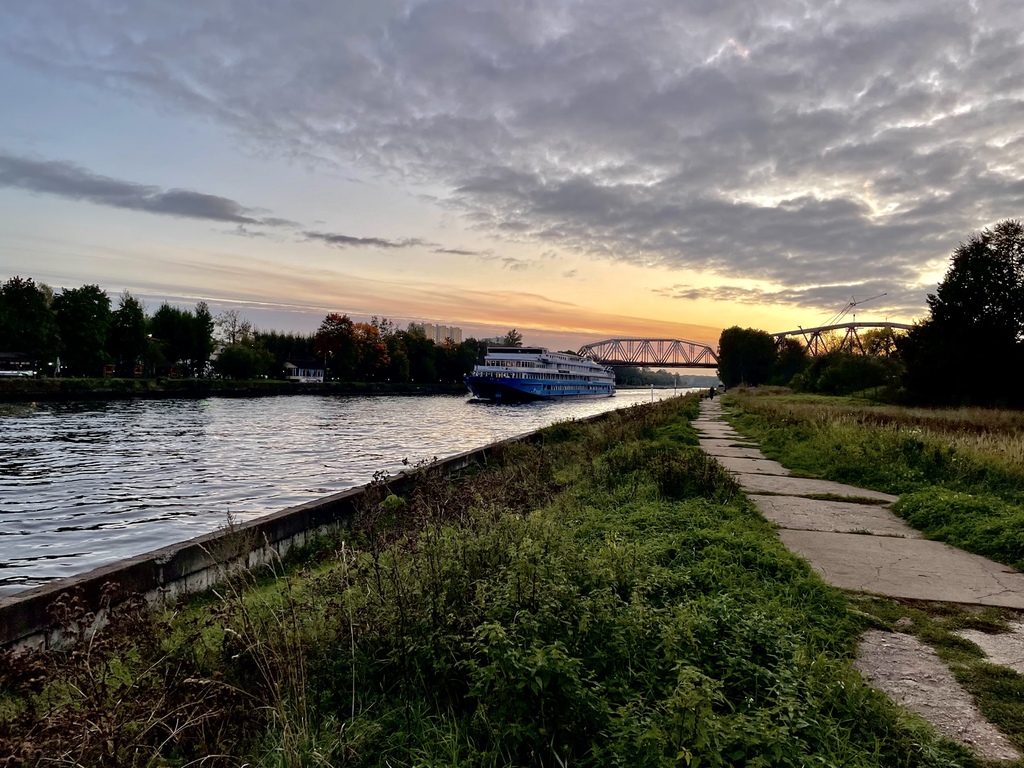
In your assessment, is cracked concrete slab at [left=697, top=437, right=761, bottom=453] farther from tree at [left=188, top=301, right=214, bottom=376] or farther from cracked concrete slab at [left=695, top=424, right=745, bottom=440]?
tree at [left=188, top=301, right=214, bottom=376]

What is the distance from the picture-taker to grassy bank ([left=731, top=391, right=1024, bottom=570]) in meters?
7.75

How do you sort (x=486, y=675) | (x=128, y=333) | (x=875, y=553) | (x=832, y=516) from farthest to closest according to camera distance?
(x=128, y=333)
(x=832, y=516)
(x=875, y=553)
(x=486, y=675)

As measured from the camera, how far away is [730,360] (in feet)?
481

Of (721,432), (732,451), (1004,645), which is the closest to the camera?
(1004,645)

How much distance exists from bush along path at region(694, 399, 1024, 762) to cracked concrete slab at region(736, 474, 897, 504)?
2 centimetres

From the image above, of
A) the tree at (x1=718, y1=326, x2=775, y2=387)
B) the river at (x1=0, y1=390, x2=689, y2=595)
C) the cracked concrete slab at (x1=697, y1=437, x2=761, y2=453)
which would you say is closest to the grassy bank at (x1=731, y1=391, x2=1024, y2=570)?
the cracked concrete slab at (x1=697, y1=437, x2=761, y2=453)

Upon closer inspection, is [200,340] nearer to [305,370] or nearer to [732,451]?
[305,370]

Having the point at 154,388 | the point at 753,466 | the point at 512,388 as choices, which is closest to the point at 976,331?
the point at 753,466

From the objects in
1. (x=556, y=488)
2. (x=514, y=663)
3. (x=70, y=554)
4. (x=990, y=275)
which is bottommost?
(x=70, y=554)

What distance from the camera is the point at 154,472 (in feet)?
61.2

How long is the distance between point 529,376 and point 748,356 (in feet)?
248

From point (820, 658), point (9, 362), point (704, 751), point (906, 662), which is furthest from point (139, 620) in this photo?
point (9, 362)

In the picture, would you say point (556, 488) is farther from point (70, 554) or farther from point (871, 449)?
point (70, 554)

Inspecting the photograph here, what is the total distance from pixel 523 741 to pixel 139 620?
3.04m
